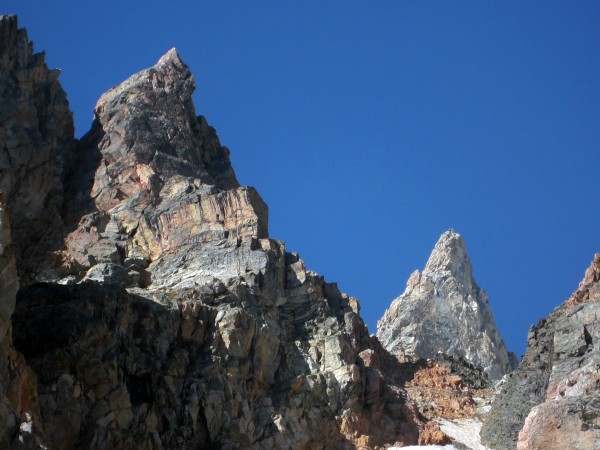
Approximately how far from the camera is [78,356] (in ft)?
293

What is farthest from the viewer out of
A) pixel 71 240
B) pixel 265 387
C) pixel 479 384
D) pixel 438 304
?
pixel 438 304

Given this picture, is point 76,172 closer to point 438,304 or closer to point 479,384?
point 479,384

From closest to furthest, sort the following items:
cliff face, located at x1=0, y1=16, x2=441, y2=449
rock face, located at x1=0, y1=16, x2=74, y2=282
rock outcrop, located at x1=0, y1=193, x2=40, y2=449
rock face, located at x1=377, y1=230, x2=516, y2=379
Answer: rock outcrop, located at x1=0, y1=193, x2=40, y2=449 < cliff face, located at x1=0, y1=16, x2=441, y2=449 < rock face, located at x1=0, y1=16, x2=74, y2=282 < rock face, located at x1=377, y1=230, x2=516, y2=379

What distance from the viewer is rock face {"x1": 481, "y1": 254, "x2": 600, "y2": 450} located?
8244cm

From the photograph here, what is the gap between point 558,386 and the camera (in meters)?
112

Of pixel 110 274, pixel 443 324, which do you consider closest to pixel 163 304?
pixel 110 274

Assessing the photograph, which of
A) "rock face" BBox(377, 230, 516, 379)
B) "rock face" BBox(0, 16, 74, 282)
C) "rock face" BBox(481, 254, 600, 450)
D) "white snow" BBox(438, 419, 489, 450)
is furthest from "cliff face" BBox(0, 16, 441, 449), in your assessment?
"rock face" BBox(377, 230, 516, 379)

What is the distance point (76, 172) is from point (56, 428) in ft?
186

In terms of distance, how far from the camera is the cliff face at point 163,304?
8975cm

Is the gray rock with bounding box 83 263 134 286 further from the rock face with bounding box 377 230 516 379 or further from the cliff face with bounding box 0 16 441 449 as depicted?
the rock face with bounding box 377 230 516 379

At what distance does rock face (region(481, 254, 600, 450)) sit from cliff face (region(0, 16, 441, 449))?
900 centimetres

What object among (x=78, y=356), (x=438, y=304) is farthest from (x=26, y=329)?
(x=438, y=304)

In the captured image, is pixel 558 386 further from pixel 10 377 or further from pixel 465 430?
pixel 10 377

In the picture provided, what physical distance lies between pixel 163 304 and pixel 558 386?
104ft
